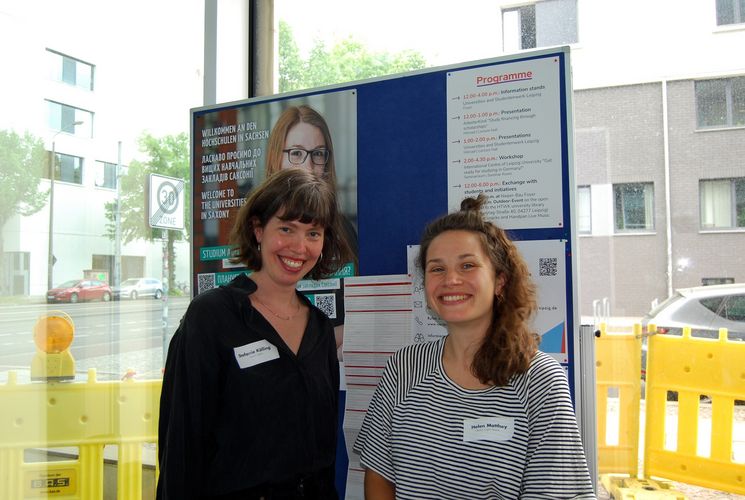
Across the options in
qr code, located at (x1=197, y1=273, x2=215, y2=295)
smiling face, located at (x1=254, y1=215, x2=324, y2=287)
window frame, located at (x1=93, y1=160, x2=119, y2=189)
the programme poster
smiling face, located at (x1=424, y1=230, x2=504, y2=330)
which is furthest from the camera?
window frame, located at (x1=93, y1=160, x2=119, y2=189)

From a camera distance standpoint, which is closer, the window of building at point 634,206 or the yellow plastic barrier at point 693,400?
the window of building at point 634,206

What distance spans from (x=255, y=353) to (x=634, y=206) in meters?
2.43

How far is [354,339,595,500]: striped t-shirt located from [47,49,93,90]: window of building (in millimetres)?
1923

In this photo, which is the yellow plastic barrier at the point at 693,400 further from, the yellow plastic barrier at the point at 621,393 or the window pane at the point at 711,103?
the window pane at the point at 711,103

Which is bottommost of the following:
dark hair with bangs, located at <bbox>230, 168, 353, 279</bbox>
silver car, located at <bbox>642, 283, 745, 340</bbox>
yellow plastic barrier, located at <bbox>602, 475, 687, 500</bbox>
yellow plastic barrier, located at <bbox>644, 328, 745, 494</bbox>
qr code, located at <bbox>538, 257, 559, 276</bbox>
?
yellow plastic barrier, located at <bbox>602, 475, 687, 500</bbox>

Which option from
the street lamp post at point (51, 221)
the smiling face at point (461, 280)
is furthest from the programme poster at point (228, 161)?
the smiling face at point (461, 280)

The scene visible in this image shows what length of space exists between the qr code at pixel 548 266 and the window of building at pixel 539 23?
1.40m

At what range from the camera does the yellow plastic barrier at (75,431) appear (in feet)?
6.95

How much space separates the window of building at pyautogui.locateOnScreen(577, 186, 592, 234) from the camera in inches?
124

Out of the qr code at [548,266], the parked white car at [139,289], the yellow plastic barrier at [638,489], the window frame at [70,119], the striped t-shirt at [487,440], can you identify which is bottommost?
the yellow plastic barrier at [638,489]

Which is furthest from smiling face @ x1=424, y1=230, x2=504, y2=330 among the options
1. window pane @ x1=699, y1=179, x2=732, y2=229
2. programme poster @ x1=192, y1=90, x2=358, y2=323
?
window pane @ x1=699, y1=179, x2=732, y2=229

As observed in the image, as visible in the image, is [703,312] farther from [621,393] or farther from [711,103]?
[711,103]

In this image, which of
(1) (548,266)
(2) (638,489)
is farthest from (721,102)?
(2) (638,489)

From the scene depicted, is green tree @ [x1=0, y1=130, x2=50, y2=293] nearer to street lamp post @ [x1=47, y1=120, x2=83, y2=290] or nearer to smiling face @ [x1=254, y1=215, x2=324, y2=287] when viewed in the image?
street lamp post @ [x1=47, y1=120, x2=83, y2=290]
